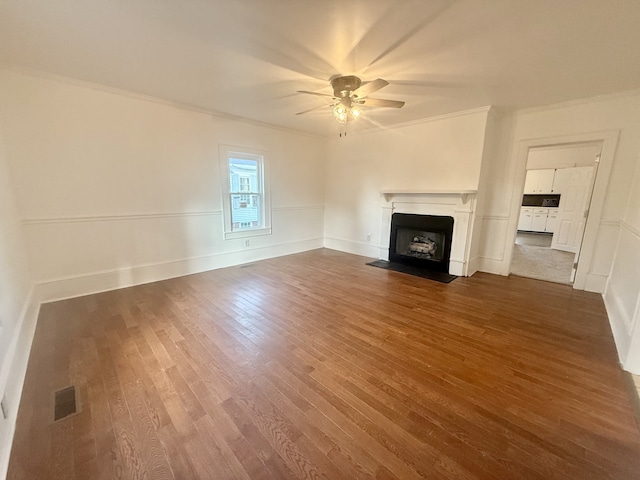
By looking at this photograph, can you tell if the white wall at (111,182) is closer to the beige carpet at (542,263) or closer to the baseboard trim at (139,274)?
the baseboard trim at (139,274)

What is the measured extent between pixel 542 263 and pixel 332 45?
18.4 ft

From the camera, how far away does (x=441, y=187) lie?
14.1 feet

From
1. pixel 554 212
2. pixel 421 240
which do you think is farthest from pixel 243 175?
pixel 554 212

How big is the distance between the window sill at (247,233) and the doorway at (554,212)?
4.61 meters

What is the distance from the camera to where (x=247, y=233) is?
485 centimetres

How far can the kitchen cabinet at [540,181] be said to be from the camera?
769 cm

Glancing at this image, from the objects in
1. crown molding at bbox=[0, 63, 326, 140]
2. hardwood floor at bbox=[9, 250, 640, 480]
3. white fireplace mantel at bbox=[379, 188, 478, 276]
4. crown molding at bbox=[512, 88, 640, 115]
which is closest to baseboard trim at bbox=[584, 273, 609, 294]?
hardwood floor at bbox=[9, 250, 640, 480]

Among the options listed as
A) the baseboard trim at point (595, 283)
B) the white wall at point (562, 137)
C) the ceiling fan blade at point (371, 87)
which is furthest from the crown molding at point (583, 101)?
the ceiling fan blade at point (371, 87)

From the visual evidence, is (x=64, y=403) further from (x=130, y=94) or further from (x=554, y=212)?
(x=554, y=212)

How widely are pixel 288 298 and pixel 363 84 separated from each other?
8.90 ft

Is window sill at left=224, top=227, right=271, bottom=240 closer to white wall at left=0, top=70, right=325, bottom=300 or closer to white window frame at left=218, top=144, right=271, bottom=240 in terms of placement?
white window frame at left=218, top=144, right=271, bottom=240

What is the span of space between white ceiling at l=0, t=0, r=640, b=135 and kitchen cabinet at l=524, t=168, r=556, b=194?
5.74 meters

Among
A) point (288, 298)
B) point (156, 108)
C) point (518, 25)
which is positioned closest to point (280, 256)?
point (288, 298)

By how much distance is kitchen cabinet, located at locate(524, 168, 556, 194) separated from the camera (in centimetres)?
769
